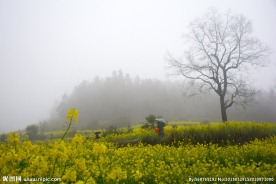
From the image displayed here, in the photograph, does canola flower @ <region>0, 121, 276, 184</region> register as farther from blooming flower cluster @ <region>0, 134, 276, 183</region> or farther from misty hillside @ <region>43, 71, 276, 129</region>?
misty hillside @ <region>43, 71, 276, 129</region>

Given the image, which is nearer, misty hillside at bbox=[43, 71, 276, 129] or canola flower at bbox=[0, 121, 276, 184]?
canola flower at bbox=[0, 121, 276, 184]

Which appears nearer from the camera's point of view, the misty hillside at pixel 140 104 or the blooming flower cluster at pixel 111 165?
the blooming flower cluster at pixel 111 165

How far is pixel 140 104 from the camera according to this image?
5212 centimetres

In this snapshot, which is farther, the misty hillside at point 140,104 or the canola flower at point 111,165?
the misty hillside at point 140,104

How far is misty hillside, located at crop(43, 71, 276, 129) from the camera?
46938mm

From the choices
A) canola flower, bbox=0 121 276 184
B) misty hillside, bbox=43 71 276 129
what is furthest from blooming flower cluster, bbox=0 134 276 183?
misty hillside, bbox=43 71 276 129

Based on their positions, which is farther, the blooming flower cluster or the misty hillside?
the misty hillside

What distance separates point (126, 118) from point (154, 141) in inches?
1186

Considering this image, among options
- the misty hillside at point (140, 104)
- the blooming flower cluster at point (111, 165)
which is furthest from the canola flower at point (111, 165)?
the misty hillside at point (140, 104)

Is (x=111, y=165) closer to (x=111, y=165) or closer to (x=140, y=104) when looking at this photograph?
(x=111, y=165)

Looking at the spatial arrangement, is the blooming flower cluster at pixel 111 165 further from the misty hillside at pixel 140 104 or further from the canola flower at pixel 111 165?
the misty hillside at pixel 140 104

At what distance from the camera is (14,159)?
12.8 feet

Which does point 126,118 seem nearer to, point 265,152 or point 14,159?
point 265,152

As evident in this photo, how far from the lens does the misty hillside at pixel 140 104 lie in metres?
46.9
